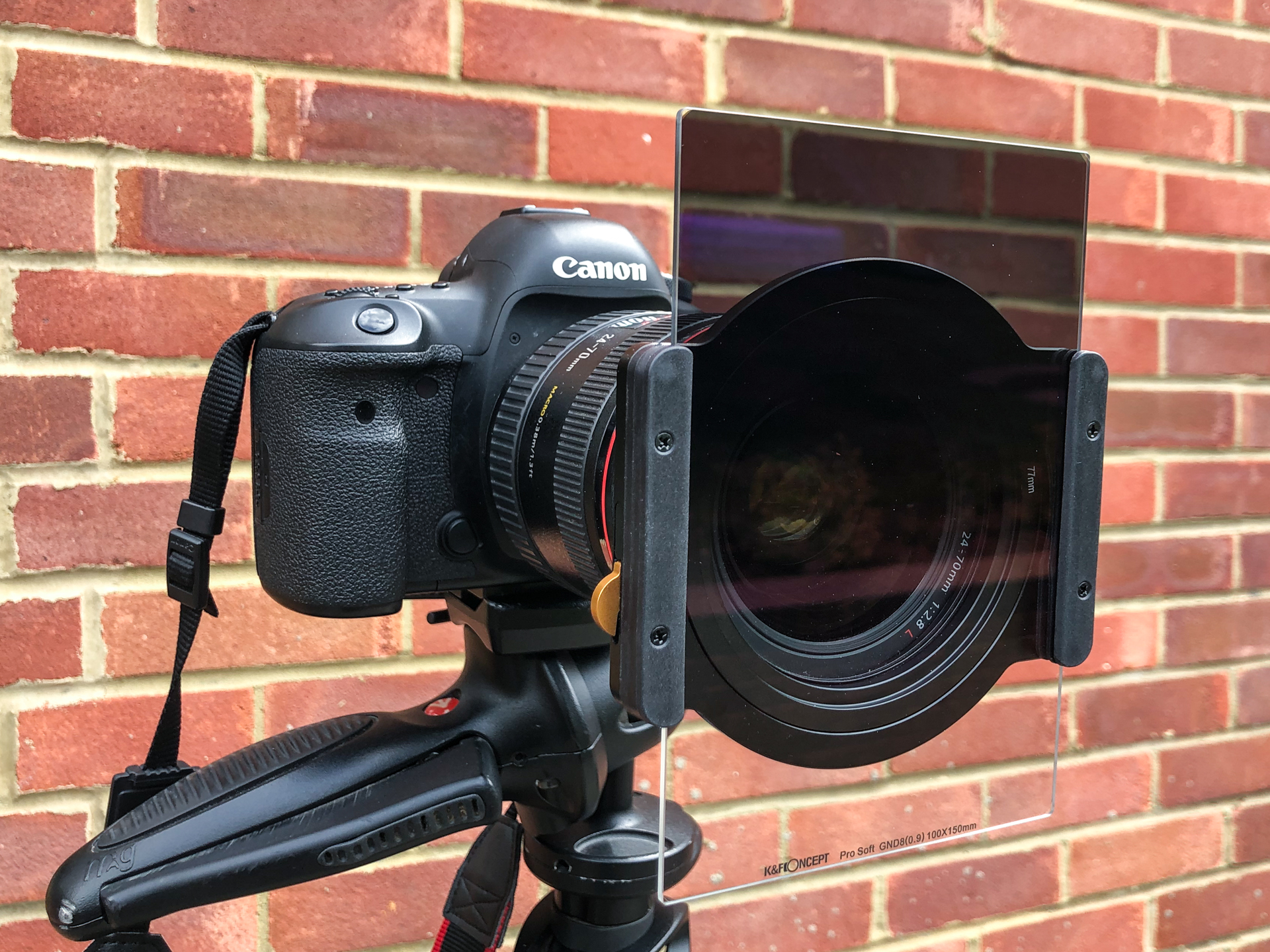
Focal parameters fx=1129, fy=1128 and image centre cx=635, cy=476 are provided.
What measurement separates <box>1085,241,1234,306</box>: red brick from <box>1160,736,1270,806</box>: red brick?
47cm

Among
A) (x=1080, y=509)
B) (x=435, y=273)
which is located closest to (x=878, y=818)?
(x=1080, y=509)

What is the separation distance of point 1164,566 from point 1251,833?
13.8 inches

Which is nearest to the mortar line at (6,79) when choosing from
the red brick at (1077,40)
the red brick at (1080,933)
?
the red brick at (1077,40)

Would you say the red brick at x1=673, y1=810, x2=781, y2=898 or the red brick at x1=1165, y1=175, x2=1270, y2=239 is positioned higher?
the red brick at x1=1165, y1=175, x2=1270, y2=239

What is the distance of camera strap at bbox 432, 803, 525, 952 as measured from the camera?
0.70 meters

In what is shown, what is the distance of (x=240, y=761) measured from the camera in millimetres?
624

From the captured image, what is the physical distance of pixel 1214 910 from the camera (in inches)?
48.2

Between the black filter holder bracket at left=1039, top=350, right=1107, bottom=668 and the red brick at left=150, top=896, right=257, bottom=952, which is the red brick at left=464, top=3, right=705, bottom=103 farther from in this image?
the red brick at left=150, top=896, right=257, bottom=952

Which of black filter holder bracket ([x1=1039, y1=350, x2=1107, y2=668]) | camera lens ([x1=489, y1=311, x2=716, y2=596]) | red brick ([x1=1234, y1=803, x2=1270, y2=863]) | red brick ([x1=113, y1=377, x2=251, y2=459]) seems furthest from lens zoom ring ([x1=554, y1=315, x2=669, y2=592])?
red brick ([x1=1234, y1=803, x2=1270, y2=863])

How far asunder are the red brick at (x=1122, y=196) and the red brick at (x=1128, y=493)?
9.2 inches

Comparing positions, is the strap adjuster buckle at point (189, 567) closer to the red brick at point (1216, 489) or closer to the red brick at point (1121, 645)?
the red brick at point (1121, 645)

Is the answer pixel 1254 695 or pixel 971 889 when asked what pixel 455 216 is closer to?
pixel 971 889

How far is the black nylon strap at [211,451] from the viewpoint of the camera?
64cm

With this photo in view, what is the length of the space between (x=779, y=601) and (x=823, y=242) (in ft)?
0.53
